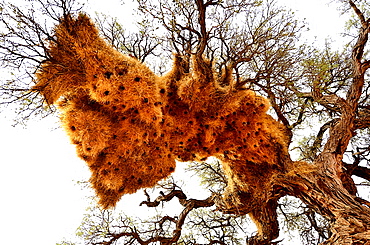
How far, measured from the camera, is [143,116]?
5484 mm

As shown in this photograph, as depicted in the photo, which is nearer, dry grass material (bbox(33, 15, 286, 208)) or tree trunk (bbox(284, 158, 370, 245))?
tree trunk (bbox(284, 158, 370, 245))

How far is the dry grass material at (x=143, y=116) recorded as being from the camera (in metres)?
5.16

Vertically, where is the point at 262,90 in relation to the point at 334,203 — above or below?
above

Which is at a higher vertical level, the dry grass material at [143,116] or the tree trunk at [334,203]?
the dry grass material at [143,116]

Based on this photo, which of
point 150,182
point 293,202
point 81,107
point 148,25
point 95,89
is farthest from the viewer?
point 293,202

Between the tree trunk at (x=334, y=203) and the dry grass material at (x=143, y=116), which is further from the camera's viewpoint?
the dry grass material at (x=143, y=116)

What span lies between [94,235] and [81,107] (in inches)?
130

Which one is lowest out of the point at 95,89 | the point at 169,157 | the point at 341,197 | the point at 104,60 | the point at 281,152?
the point at 341,197

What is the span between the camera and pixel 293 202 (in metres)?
9.06

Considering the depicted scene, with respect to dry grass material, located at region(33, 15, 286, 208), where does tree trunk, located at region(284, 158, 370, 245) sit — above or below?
below


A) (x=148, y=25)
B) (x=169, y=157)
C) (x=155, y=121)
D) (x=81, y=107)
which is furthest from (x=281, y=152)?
(x=81, y=107)

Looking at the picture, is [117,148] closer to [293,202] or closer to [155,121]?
[155,121]

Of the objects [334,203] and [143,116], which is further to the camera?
[143,116]

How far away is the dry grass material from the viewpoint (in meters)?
5.16
